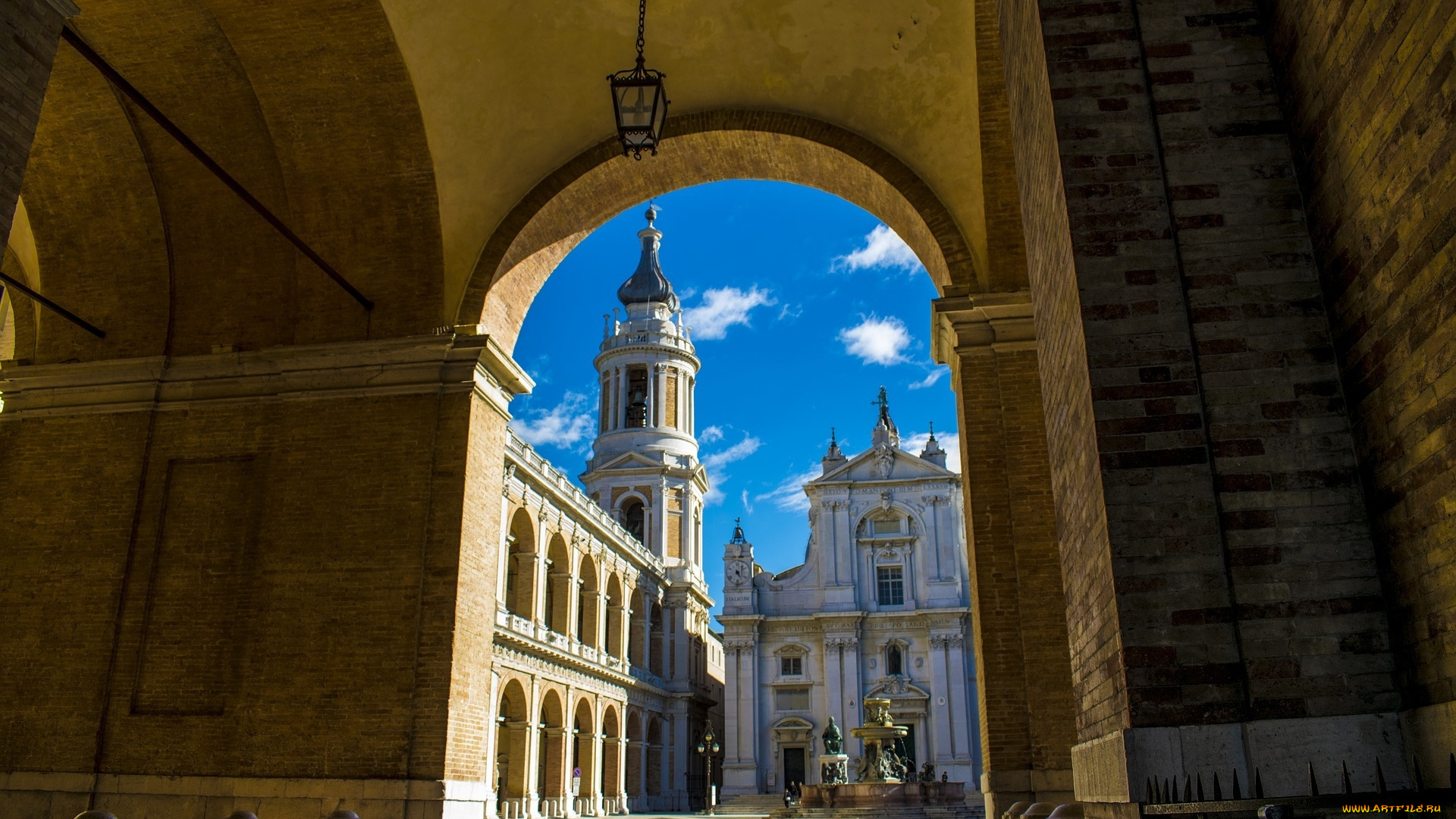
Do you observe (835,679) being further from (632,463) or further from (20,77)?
(20,77)

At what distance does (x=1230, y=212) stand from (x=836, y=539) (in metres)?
42.5

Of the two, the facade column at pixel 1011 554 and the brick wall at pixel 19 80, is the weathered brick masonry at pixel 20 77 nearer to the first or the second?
the brick wall at pixel 19 80

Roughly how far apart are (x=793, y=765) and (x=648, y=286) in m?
24.0

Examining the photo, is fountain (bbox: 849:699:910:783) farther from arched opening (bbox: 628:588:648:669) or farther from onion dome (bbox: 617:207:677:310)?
onion dome (bbox: 617:207:677:310)

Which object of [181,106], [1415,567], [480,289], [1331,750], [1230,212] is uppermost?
[181,106]

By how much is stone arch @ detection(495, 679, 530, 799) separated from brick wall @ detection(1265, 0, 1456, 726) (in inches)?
1065

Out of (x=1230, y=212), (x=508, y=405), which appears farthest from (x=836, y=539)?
(x=1230, y=212)

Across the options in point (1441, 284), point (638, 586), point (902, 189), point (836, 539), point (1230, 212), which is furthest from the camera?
point (836, 539)

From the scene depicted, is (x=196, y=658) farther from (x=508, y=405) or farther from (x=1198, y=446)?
(x=1198, y=446)

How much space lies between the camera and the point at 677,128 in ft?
37.7

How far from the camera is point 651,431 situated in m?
50.0

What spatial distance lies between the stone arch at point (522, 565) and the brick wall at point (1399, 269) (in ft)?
89.4

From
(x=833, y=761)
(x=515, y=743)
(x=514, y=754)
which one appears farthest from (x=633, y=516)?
(x=833, y=761)

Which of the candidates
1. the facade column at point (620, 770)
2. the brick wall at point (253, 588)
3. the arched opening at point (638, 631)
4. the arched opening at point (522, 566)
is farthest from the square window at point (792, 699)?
the brick wall at point (253, 588)
